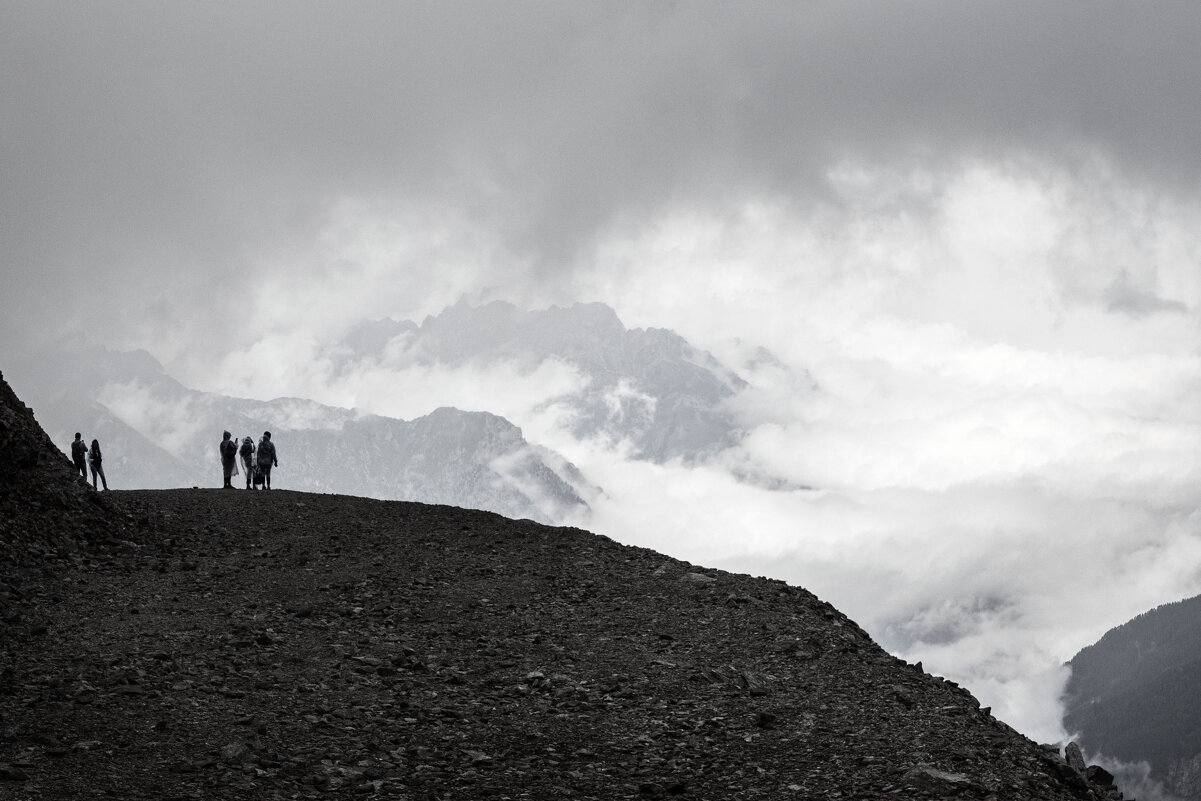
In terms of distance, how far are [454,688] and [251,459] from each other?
105 feet

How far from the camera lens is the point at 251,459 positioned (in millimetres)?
50469

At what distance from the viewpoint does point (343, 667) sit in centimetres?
2247

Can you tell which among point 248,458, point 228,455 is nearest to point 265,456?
point 248,458

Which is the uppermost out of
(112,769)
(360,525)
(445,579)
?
(360,525)

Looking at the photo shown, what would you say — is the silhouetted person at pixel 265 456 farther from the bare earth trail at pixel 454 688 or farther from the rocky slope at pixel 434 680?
the bare earth trail at pixel 454 688

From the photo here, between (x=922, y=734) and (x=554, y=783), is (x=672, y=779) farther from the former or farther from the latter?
(x=922, y=734)

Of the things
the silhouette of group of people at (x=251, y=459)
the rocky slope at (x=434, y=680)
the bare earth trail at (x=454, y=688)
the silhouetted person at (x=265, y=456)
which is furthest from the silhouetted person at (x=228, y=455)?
the bare earth trail at (x=454, y=688)

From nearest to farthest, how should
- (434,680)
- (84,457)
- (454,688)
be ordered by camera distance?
(454,688)
(434,680)
(84,457)

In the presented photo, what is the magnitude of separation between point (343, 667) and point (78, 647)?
5629mm

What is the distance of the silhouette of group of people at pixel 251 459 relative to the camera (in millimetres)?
49562

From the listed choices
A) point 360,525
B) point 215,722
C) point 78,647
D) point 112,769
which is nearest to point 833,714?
point 215,722

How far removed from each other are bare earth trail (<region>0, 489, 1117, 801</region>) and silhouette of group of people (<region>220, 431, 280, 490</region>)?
52.3 feet

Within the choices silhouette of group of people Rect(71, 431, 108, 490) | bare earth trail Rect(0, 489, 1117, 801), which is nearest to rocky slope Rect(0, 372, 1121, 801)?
bare earth trail Rect(0, 489, 1117, 801)

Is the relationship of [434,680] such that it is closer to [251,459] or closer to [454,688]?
[454,688]
